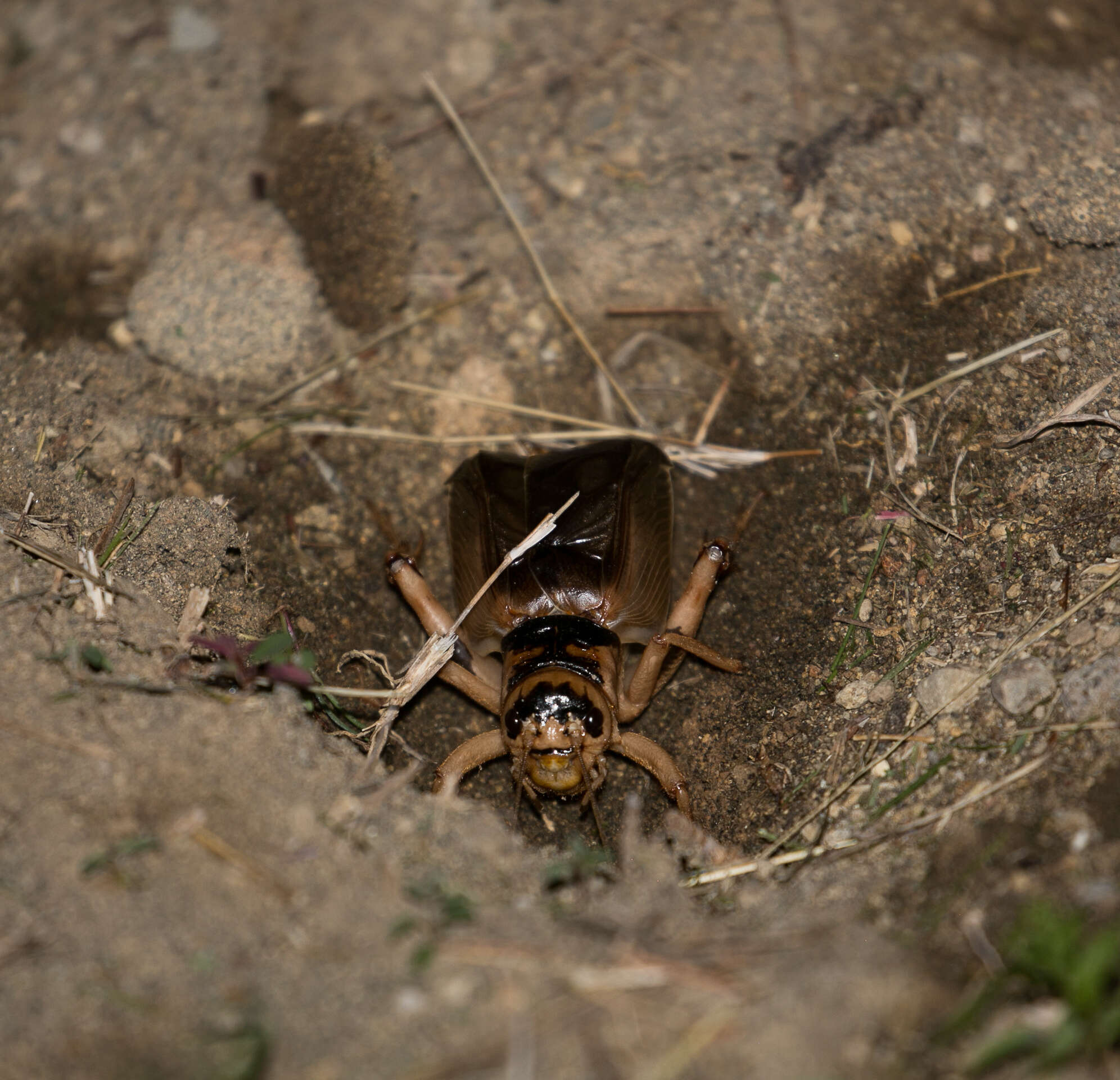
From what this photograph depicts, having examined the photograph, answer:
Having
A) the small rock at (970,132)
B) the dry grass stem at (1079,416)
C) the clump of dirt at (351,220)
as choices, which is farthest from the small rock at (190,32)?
the dry grass stem at (1079,416)

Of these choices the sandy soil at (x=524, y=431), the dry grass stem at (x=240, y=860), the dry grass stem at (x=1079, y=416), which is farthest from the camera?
the dry grass stem at (x=1079, y=416)

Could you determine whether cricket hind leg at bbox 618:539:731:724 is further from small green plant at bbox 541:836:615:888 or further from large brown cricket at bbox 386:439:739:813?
small green plant at bbox 541:836:615:888

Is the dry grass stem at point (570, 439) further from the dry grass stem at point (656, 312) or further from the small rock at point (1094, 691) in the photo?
the small rock at point (1094, 691)

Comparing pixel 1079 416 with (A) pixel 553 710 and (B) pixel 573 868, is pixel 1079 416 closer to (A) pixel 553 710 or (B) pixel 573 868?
(A) pixel 553 710

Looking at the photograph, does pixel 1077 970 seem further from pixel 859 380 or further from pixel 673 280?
pixel 673 280

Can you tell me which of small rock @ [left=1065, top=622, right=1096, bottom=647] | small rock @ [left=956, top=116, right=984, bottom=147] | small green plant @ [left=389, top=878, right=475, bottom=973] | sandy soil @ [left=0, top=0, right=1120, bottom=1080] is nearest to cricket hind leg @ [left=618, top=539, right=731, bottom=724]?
sandy soil @ [left=0, top=0, right=1120, bottom=1080]

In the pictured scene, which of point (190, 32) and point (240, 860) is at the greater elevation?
point (190, 32)

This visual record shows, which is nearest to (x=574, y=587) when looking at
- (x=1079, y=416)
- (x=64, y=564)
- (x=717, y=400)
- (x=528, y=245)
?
(x=717, y=400)
